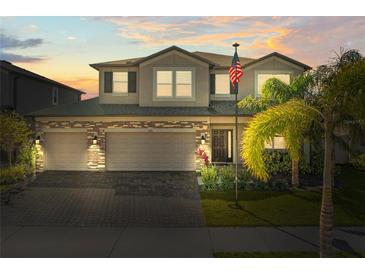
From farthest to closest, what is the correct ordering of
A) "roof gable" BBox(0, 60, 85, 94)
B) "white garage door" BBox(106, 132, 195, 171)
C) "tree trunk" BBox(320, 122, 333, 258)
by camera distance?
"roof gable" BBox(0, 60, 85, 94)
"white garage door" BBox(106, 132, 195, 171)
"tree trunk" BBox(320, 122, 333, 258)

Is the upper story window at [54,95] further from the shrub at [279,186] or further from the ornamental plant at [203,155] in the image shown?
the shrub at [279,186]

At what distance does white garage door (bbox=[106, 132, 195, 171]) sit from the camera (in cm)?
1997

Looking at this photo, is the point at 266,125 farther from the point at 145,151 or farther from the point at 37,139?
the point at 37,139

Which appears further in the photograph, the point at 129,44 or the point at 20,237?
the point at 129,44

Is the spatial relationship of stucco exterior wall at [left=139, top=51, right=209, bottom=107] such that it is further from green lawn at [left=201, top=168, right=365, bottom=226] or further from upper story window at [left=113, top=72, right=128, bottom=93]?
green lawn at [left=201, top=168, right=365, bottom=226]

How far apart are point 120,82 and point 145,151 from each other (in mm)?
4568

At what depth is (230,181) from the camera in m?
16.0

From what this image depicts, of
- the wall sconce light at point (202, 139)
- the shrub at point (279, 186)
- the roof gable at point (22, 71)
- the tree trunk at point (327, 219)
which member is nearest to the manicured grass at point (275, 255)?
the tree trunk at point (327, 219)

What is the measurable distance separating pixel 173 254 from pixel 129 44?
48.2ft

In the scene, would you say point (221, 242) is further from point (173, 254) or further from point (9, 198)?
point (9, 198)

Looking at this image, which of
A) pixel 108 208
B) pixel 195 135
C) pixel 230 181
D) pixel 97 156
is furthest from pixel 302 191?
pixel 97 156

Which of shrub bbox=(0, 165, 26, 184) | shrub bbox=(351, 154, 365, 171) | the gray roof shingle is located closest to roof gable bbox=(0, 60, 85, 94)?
the gray roof shingle

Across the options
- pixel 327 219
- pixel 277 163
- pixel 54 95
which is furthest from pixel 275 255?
pixel 54 95

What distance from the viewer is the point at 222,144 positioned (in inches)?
844
